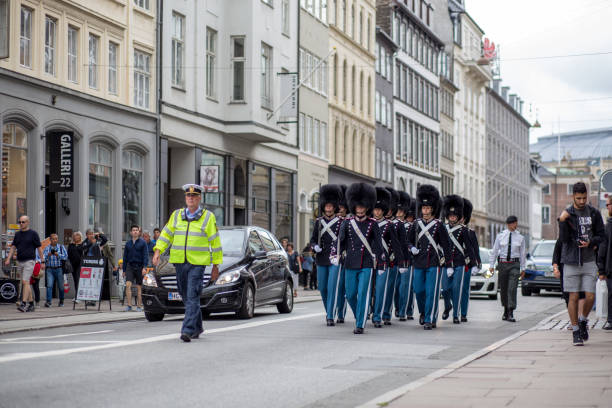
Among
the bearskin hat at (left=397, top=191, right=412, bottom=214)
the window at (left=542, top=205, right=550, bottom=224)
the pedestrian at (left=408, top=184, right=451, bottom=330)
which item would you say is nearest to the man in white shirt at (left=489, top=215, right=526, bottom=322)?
the bearskin hat at (left=397, top=191, right=412, bottom=214)

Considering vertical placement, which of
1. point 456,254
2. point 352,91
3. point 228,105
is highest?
point 352,91

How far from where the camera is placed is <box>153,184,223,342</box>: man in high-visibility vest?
14.2 metres

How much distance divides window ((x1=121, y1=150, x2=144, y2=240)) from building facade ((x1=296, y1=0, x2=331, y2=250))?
15.0 metres

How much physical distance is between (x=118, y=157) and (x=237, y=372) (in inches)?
855

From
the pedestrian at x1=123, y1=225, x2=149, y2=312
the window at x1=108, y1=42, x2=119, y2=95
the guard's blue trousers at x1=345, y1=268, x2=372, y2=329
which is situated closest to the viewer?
the guard's blue trousers at x1=345, y1=268, x2=372, y2=329

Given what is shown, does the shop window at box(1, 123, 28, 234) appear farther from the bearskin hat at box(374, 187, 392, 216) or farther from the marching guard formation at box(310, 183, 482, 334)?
the bearskin hat at box(374, 187, 392, 216)

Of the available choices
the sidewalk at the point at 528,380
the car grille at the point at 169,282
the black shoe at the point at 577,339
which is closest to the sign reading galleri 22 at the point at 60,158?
the car grille at the point at 169,282

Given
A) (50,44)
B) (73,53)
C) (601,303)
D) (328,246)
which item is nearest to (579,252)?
(328,246)

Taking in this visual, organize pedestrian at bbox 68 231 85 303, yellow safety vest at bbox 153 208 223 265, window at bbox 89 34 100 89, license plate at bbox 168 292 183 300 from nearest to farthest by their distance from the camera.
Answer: yellow safety vest at bbox 153 208 223 265, license plate at bbox 168 292 183 300, pedestrian at bbox 68 231 85 303, window at bbox 89 34 100 89

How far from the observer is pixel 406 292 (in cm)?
1992

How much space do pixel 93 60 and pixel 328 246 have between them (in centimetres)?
1522

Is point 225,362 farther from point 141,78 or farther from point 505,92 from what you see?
point 505,92

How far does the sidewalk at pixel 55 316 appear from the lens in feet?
59.9

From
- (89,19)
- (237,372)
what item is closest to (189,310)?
(237,372)
